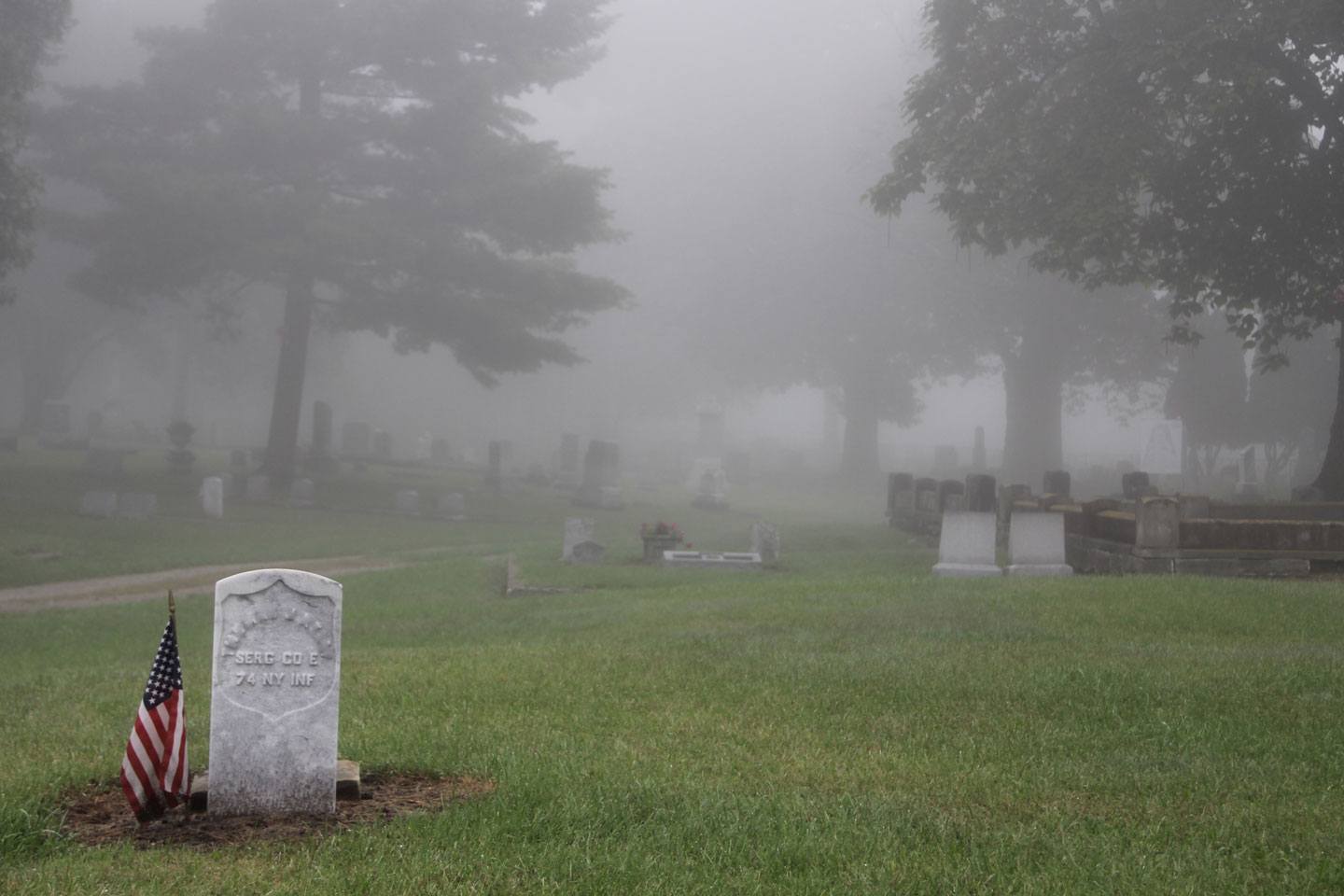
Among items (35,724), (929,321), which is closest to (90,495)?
(35,724)

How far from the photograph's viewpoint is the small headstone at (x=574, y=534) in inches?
736

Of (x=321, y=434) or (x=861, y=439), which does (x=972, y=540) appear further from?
(x=861, y=439)

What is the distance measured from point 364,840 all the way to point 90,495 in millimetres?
21942

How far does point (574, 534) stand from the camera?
61.6 feet

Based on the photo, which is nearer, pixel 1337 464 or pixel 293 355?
pixel 1337 464

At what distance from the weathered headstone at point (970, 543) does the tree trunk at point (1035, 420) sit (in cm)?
2338

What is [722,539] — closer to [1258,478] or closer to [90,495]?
[90,495]

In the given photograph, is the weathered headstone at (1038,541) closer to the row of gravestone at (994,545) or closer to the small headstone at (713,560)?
the row of gravestone at (994,545)

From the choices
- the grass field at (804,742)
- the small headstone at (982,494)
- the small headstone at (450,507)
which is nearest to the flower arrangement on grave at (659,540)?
the small headstone at (982,494)

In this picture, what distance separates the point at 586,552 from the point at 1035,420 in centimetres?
2280

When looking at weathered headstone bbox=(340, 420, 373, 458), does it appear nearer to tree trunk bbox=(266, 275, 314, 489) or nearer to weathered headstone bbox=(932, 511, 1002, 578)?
tree trunk bbox=(266, 275, 314, 489)

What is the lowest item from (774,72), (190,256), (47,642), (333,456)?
(47,642)

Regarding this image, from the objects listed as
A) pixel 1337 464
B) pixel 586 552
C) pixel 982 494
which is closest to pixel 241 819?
pixel 586 552

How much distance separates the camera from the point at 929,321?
44.0m
